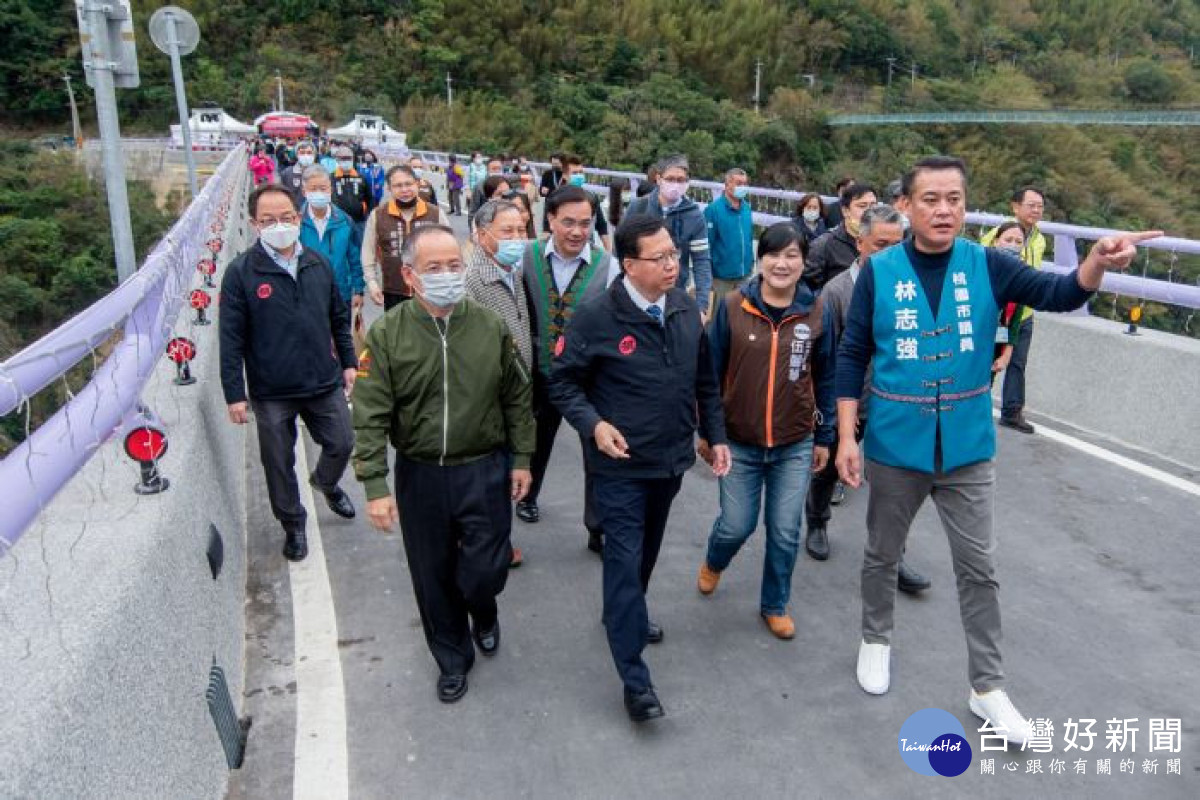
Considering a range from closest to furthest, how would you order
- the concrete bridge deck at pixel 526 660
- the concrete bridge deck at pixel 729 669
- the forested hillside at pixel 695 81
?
the concrete bridge deck at pixel 526 660 < the concrete bridge deck at pixel 729 669 < the forested hillside at pixel 695 81

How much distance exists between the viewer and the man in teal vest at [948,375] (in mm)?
3189

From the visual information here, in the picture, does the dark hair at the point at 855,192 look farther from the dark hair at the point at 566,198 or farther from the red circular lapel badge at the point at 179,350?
the red circular lapel badge at the point at 179,350

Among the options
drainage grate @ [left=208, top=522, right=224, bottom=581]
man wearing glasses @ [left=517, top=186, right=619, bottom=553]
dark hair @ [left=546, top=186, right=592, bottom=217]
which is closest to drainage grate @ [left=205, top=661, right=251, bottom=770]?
drainage grate @ [left=208, top=522, right=224, bottom=581]

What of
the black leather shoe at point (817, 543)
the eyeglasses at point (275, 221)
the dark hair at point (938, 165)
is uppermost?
the dark hair at point (938, 165)

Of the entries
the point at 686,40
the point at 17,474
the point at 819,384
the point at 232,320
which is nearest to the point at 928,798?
the point at 819,384

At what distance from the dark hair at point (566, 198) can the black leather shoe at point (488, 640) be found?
1.97 metres

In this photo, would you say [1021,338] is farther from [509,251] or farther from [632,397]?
[632,397]

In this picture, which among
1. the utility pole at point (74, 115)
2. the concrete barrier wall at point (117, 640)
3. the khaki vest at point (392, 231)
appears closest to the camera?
the concrete barrier wall at point (117, 640)

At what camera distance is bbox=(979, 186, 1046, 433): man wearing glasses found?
6297 mm

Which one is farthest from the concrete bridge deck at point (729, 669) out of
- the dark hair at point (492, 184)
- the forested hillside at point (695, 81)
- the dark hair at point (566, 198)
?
the forested hillside at point (695, 81)

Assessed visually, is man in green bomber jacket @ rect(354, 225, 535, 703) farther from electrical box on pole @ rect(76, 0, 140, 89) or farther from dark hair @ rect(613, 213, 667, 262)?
electrical box on pole @ rect(76, 0, 140, 89)

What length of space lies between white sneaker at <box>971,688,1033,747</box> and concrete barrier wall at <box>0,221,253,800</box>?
8.64 ft

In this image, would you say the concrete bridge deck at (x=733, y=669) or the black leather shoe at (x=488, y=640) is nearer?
the concrete bridge deck at (x=733, y=669)

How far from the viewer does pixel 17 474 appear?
2184mm
